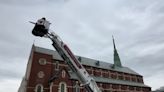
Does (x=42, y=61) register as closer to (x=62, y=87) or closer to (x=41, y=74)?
(x=41, y=74)

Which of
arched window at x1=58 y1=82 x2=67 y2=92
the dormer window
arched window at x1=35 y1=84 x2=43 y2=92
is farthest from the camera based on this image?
the dormer window

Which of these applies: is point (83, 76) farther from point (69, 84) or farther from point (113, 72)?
point (113, 72)

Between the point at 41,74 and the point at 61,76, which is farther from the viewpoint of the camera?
the point at 61,76

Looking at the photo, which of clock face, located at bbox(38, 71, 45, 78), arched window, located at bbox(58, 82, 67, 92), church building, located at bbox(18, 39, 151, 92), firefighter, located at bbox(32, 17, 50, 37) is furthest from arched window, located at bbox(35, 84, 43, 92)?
firefighter, located at bbox(32, 17, 50, 37)

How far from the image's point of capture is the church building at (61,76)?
133 feet

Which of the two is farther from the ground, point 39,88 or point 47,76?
point 47,76

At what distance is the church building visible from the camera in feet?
133

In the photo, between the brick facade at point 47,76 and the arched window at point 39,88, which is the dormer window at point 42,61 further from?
the arched window at point 39,88

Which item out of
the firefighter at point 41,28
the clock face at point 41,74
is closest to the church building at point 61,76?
the clock face at point 41,74

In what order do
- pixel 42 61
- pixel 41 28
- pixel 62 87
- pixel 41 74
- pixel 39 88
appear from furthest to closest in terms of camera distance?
pixel 42 61 < pixel 62 87 < pixel 41 74 < pixel 39 88 < pixel 41 28

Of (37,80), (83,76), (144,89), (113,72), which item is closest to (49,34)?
(83,76)

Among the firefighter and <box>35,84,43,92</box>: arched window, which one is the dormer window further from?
the firefighter

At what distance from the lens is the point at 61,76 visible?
138 feet

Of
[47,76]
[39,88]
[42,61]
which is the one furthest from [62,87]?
[42,61]
